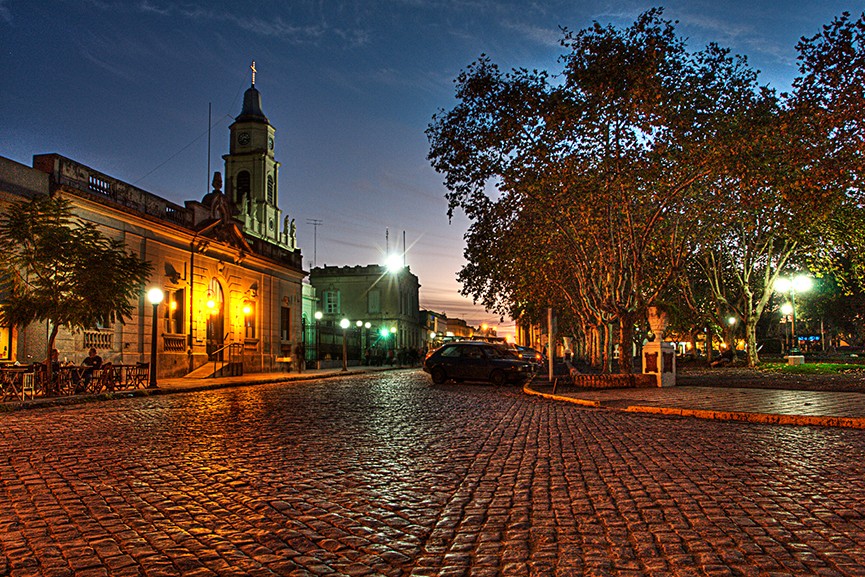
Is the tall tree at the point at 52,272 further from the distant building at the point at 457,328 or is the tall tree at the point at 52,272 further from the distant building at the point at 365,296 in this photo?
the distant building at the point at 457,328

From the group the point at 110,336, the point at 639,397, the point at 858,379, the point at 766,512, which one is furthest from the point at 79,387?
the point at 858,379

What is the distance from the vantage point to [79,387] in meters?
19.3

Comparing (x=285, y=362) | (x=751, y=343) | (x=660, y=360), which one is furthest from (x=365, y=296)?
(x=660, y=360)

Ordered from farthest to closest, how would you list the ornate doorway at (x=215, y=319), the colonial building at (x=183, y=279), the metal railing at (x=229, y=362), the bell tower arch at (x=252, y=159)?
the bell tower arch at (x=252, y=159) < the ornate doorway at (x=215, y=319) < the metal railing at (x=229, y=362) < the colonial building at (x=183, y=279)

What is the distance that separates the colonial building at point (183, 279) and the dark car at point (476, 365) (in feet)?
37.2

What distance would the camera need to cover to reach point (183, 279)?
30.2 meters

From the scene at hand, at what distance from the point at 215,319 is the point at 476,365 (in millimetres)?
15589

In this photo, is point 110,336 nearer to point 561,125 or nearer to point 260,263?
point 260,263

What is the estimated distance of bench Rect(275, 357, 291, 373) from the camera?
3541 centimetres

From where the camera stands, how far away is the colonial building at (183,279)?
2211cm

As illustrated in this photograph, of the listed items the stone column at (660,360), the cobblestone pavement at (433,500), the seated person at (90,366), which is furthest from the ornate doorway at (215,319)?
the cobblestone pavement at (433,500)

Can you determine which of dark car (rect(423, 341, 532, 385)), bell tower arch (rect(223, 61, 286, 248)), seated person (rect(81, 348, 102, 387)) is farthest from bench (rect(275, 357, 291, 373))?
bell tower arch (rect(223, 61, 286, 248))

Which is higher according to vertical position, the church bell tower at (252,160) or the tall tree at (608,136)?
the church bell tower at (252,160)

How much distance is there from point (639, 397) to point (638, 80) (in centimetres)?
815
